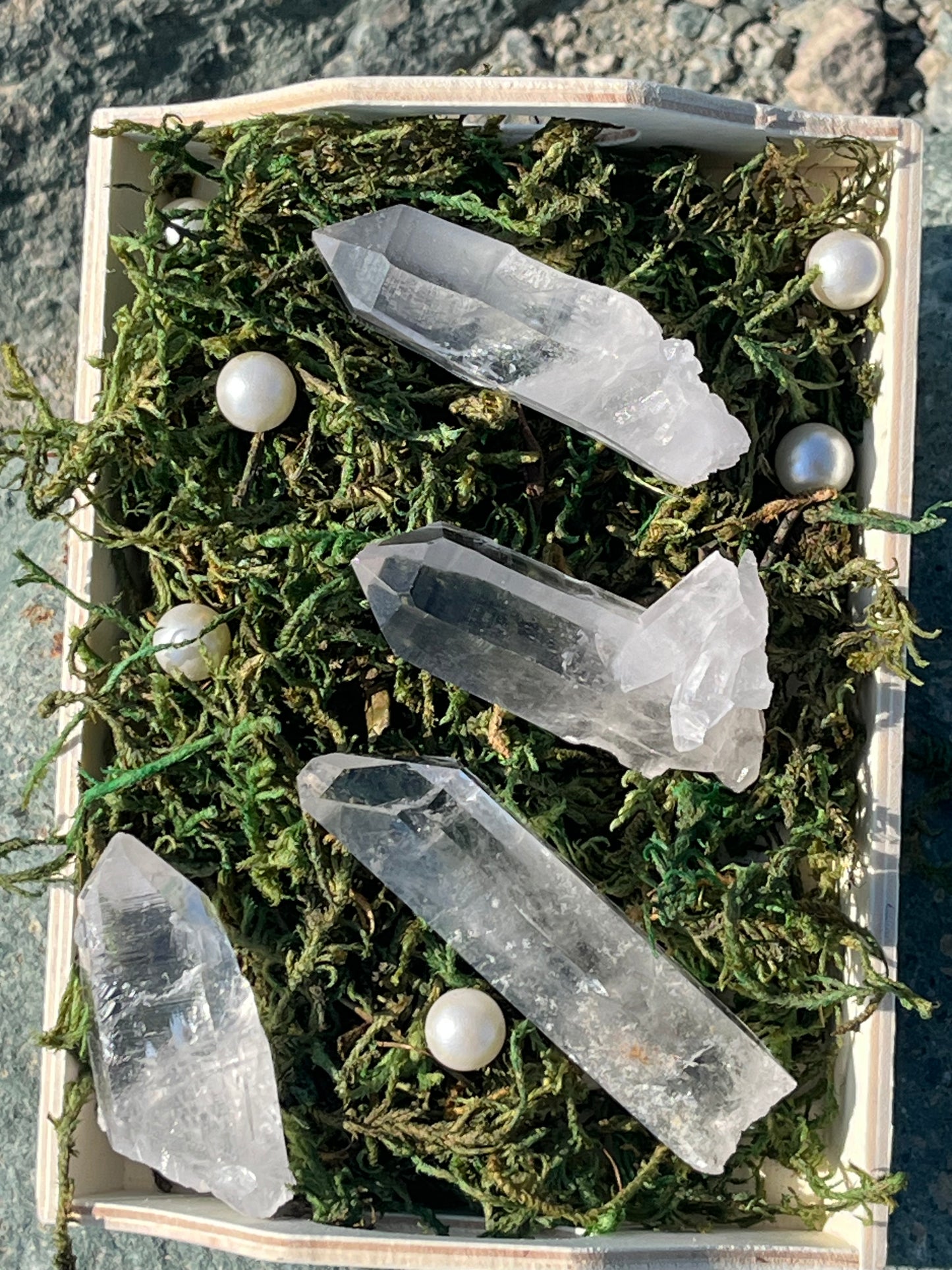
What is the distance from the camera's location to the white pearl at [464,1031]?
665 mm

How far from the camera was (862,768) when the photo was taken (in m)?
0.70

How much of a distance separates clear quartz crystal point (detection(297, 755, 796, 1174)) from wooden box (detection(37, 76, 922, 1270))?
0.06 metres

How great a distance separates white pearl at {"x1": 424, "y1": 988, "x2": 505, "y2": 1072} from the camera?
665 mm

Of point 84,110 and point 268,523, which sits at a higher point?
point 84,110

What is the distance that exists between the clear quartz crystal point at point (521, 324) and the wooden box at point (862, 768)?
0.08 metres

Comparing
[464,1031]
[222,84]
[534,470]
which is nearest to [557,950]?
[464,1031]

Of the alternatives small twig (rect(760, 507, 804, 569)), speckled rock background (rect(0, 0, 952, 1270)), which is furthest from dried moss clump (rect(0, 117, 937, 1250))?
speckled rock background (rect(0, 0, 952, 1270))

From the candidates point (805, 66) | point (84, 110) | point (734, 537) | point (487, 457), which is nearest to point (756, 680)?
point (734, 537)

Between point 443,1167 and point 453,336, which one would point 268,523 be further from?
point 443,1167

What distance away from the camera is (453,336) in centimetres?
68

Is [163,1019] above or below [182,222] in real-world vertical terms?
below

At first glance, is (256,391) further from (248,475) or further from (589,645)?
(589,645)

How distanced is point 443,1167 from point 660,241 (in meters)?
0.55

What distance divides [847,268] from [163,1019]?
1.91ft
